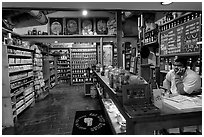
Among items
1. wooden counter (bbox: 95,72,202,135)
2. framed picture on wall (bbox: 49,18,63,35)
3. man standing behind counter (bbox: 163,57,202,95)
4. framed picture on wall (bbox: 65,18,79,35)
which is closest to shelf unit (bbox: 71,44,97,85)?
framed picture on wall (bbox: 65,18,79,35)

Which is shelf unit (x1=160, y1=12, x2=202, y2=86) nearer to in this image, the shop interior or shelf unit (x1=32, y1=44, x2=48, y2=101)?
the shop interior

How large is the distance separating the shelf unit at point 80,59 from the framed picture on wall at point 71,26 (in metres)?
1.44

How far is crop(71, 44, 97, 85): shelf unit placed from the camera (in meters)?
9.95

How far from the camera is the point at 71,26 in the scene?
871 cm

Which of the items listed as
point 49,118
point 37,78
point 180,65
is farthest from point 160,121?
point 37,78

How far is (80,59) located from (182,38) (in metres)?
7.23

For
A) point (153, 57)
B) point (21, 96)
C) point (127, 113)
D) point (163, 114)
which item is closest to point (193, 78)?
point (163, 114)

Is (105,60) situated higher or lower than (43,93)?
higher

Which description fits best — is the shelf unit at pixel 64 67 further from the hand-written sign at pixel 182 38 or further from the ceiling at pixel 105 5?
the ceiling at pixel 105 5

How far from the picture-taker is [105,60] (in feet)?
33.0

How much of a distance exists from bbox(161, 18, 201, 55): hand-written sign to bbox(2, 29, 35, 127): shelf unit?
3719mm

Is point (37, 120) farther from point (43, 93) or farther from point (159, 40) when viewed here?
point (159, 40)

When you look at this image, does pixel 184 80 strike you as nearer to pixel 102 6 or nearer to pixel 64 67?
pixel 102 6

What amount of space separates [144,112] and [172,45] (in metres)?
3.00
